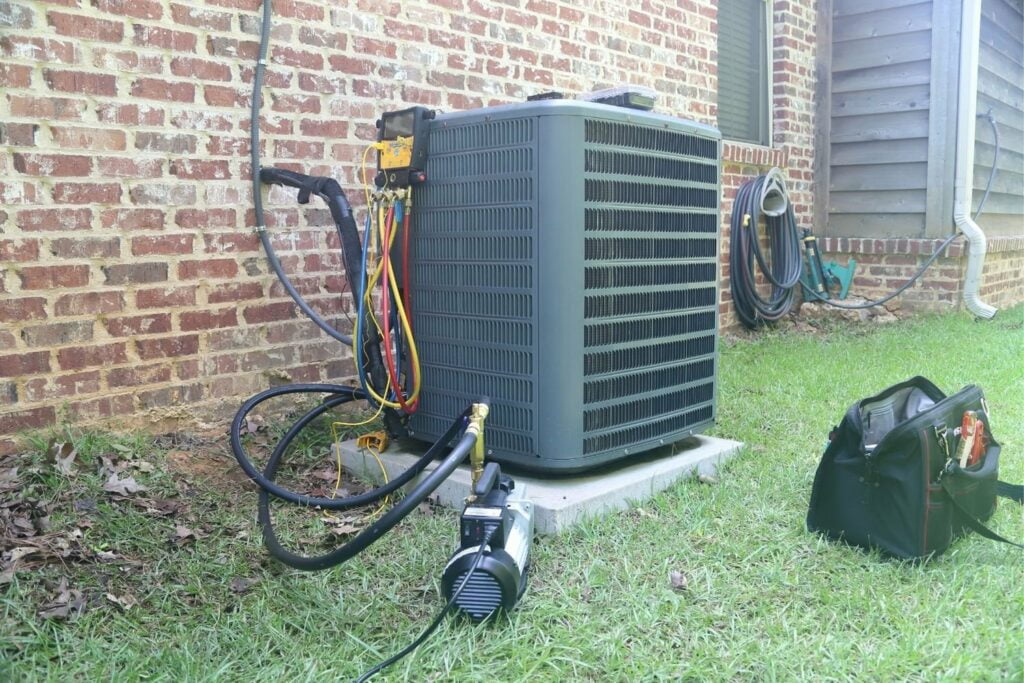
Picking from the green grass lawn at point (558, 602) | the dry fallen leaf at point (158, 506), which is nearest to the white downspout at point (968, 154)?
the green grass lawn at point (558, 602)

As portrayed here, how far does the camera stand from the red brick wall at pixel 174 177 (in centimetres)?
236

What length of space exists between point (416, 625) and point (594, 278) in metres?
1.01

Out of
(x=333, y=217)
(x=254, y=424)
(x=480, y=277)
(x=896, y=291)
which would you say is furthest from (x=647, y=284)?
(x=896, y=291)

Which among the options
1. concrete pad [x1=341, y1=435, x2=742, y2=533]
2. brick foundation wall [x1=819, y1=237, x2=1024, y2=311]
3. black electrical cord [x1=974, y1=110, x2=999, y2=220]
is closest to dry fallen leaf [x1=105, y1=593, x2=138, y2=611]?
concrete pad [x1=341, y1=435, x2=742, y2=533]

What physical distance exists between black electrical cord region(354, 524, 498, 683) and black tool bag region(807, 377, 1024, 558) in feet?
3.06

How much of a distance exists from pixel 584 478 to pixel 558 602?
0.63 metres

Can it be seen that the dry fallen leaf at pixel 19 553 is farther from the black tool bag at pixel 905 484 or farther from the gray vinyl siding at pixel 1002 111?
the gray vinyl siding at pixel 1002 111

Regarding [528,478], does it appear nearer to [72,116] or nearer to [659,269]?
[659,269]

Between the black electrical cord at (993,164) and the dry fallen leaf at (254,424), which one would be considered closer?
the dry fallen leaf at (254,424)

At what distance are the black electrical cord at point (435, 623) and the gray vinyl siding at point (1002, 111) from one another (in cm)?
581

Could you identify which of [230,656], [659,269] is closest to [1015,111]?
[659,269]

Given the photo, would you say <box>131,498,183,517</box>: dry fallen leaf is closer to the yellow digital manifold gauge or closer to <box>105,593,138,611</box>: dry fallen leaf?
<box>105,593,138,611</box>: dry fallen leaf

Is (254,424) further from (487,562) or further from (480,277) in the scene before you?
(487,562)

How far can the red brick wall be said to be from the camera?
2363 millimetres
